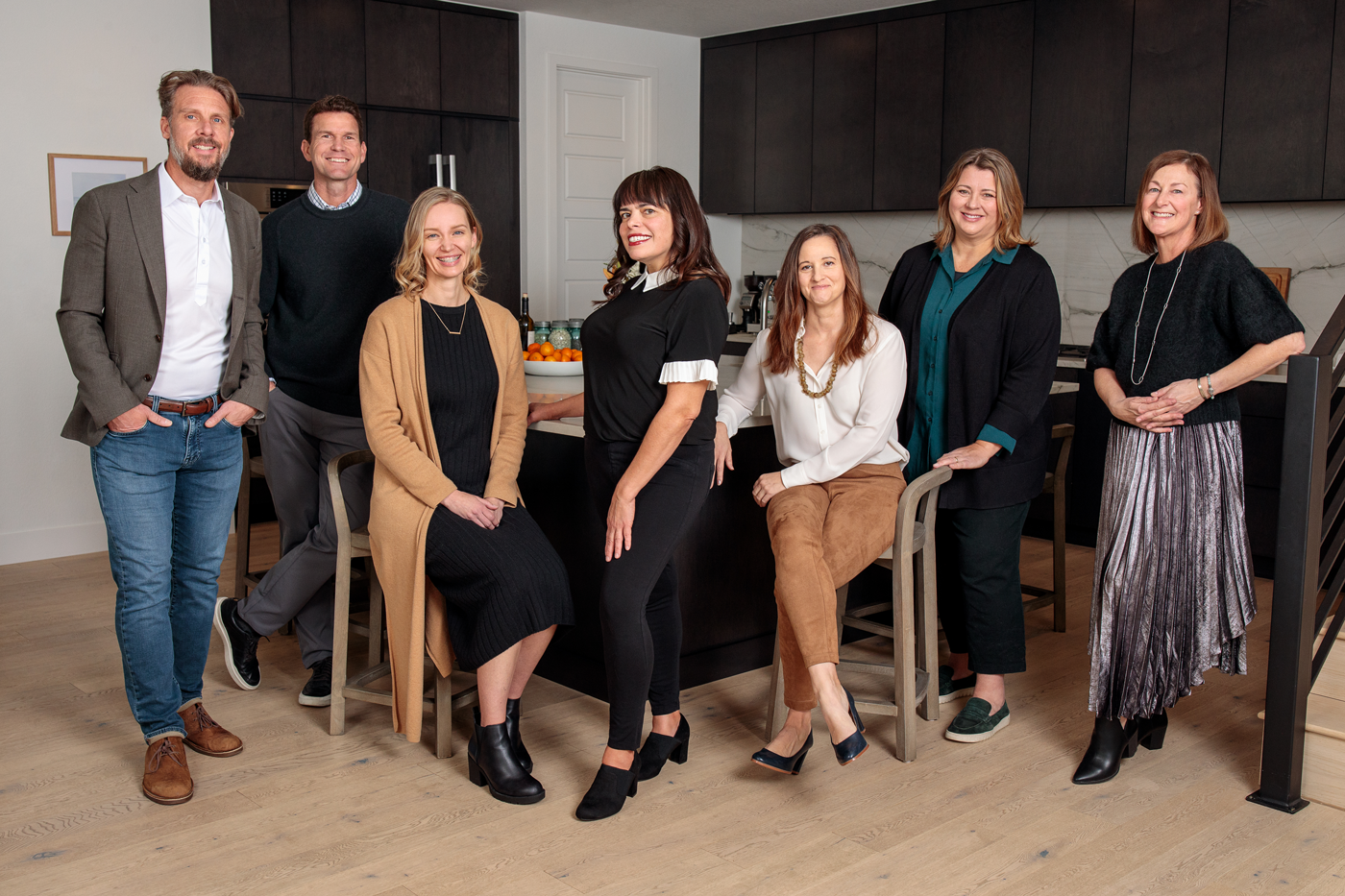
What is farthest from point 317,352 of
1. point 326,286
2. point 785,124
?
point 785,124

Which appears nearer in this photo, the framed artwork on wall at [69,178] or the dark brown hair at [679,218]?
the dark brown hair at [679,218]

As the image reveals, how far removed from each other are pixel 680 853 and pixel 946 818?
61cm

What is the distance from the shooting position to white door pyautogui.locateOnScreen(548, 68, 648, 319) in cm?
644

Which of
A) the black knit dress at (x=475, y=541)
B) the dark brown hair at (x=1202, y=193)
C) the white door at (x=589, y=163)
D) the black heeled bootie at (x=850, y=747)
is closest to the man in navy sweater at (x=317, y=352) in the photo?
the black knit dress at (x=475, y=541)

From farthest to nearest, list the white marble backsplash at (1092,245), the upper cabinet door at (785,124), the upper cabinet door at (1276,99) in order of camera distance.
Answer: the upper cabinet door at (785,124) < the white marble backsplash at (1092,245) < the upper cabinet door at (1276,99)

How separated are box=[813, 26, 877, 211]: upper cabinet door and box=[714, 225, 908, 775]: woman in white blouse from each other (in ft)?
11.5

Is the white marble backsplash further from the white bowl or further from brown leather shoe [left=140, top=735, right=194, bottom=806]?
Answer: brown leather shoe [left=140, top=735, right=194, bottom=806]

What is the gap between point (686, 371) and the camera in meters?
2.40

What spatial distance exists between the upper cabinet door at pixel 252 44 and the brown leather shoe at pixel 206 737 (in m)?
3.28

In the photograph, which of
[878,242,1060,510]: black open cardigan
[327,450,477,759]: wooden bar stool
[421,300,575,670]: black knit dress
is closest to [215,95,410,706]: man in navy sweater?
Result: [327,450,477,759]: wooden bar stool

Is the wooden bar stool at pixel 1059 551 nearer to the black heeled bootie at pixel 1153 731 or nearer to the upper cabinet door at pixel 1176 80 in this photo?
the black heeled bootie at pixel 1153 731

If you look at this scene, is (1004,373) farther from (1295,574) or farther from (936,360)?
(1295,574)

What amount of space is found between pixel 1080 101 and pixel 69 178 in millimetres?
4373

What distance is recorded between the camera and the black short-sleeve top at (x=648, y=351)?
2.41m
